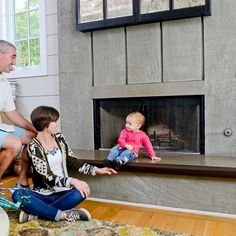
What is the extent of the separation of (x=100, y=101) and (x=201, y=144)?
1.06 m

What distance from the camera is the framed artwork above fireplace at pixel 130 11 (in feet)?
8.02

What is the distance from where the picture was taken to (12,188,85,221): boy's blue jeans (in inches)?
73.5

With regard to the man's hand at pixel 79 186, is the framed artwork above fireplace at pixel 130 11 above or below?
above

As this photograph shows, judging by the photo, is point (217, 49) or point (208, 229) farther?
point (217, 49)

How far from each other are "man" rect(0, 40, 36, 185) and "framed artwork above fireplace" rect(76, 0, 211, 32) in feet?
2.75

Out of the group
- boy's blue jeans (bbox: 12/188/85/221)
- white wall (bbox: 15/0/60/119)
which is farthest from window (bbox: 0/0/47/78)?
boy's blue jeans (bbox: 12/188/85/221)

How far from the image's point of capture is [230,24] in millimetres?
2410

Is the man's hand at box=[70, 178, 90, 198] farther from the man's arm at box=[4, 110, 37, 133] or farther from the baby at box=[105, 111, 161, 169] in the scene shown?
the man's arm at box=[4, 110, 37, 133]

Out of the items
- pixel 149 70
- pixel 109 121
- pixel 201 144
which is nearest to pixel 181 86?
pixel 149 70

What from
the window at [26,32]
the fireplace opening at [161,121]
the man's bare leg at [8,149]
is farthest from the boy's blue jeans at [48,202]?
the window at [26,32]

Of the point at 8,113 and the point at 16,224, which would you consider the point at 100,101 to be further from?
the point at 16,224

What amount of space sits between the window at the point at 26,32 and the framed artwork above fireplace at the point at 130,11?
0.72m

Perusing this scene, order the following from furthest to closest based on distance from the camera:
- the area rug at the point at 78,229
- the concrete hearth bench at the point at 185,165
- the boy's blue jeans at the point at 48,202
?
the concrete hearth bench at the point at 185,165 → the boy's blue jeans at the point at 48,202 → the area rug at the point at 78,229

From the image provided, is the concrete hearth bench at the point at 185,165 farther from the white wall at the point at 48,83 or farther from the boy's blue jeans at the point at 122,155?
the white wall at the point at 48,83
